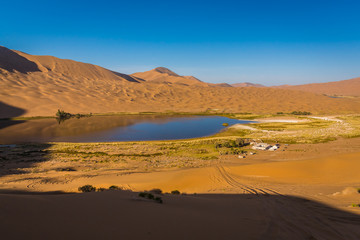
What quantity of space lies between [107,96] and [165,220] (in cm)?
8484

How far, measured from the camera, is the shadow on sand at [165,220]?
4000 mm

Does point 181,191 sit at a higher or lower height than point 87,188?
lower

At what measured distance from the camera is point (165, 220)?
17.0 ft

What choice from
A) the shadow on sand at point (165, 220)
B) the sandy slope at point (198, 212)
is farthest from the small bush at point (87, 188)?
the shadow on sand at point (165, 220)

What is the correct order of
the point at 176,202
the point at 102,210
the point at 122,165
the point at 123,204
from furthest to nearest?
the point at 122,165 < the point at 176,202 < the point at 123,204 < the point at 102,210

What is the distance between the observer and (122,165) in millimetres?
17188

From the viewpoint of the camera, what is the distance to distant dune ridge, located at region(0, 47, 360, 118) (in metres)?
68.1

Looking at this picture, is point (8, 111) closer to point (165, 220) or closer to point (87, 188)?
point (87, 188)

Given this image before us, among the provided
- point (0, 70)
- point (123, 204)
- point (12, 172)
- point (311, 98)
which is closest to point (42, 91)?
point (0, 70)

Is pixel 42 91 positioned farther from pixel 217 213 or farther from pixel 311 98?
pixel 311 98

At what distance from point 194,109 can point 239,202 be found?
2659 inches

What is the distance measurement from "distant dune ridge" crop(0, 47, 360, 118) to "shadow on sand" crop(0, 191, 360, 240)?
63996mm

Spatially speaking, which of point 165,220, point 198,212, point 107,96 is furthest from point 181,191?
point 107,96

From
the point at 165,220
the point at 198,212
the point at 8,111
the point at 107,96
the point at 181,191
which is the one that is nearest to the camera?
the point at 165,220
